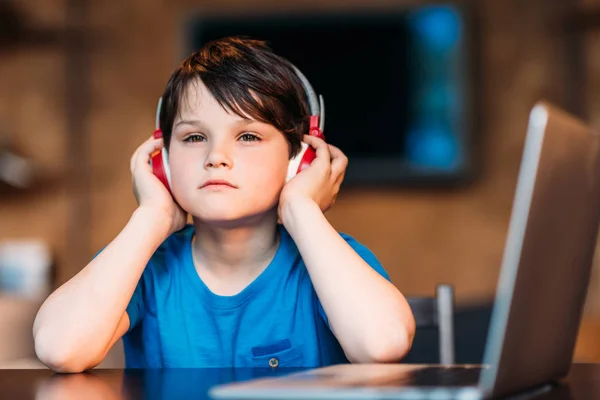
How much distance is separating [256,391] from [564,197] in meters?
0.29

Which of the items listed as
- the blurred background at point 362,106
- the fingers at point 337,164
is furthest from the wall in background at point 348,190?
the fingers at point 337,164

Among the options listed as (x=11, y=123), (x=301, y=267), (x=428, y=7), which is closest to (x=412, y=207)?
(x=428, y=7)

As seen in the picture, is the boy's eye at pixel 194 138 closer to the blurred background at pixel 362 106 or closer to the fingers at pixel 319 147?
the fingers at pixel 319 147

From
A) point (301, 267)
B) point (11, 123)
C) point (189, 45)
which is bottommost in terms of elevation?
point (301, 267)

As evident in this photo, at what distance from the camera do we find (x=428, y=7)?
321 cm

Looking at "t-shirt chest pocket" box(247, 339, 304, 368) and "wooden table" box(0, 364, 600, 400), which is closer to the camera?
"wooden table" box(0, 364, 600, 400)

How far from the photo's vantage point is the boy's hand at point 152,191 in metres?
1.10

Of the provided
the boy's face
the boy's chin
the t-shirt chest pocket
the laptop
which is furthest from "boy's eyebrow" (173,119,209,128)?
the laptop

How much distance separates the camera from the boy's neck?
1.12m

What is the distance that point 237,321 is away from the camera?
3.59ft

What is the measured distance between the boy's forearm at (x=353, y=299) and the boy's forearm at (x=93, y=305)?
0.21m

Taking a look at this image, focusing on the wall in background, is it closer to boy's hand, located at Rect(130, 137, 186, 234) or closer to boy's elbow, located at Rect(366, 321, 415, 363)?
boy's hand, located at Rect(130, 137, 186, 234)

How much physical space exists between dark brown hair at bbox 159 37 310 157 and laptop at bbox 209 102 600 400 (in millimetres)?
435

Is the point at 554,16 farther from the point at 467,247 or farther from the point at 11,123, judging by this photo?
the point at 11,123
